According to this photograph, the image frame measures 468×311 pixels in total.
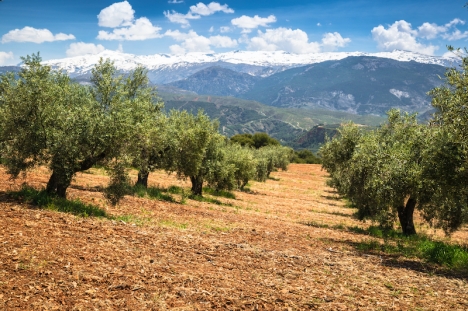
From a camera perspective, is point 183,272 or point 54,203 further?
point 54,203

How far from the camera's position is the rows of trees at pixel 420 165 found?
54.2 ft

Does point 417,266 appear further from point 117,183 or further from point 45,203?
point 45,203

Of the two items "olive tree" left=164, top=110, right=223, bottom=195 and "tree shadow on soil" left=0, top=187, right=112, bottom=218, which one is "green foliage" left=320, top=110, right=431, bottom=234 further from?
"tree shadow on soil" left=0, top=187, right=112, bottom=218

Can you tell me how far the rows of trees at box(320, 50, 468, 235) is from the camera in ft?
54.2

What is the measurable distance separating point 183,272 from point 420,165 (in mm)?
17324

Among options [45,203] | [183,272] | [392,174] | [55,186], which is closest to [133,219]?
[45,203]

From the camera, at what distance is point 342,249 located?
1875cm

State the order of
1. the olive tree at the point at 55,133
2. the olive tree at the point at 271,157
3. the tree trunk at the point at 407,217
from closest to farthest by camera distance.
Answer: the olive tree at the point at 55,133
the tree trunk at the point at 407,217
the olive tree at the point at 271,157

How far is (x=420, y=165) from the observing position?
21562 millimetres

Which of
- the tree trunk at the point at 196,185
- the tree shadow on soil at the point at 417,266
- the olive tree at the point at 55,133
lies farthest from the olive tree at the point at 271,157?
the olive tree at the point at 55,133

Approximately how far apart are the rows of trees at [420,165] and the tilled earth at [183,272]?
5047 millimetres

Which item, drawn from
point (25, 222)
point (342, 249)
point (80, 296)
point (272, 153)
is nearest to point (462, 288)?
point (342, 249)

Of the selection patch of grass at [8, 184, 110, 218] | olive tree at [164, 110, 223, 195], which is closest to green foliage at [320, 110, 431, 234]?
olive tree at [164, 110, 223, 195]

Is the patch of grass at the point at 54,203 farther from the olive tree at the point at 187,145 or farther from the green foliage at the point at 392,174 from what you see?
the green foliage at the point at 392,174
